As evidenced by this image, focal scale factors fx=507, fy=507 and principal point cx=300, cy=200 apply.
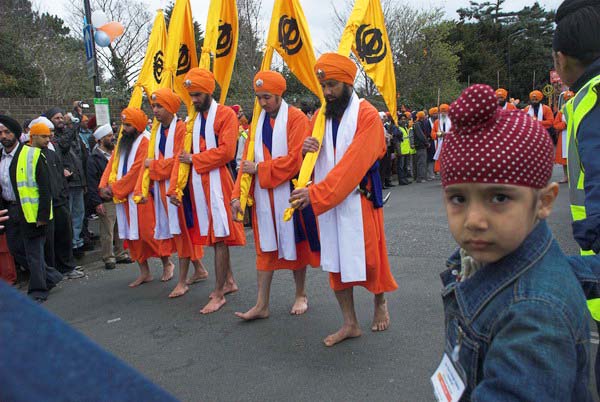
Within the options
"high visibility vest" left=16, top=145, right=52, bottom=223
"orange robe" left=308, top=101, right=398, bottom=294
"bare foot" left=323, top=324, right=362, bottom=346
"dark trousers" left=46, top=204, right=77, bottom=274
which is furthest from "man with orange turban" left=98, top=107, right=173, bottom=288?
"orange robe" left=308, top=101, right=398, bottom=294

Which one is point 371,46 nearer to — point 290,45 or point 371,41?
point 371,41

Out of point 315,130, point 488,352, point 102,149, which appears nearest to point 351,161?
point 315,130

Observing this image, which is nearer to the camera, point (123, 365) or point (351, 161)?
point (123, 365)

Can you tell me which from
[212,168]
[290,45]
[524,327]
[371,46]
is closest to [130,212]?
[212,168]

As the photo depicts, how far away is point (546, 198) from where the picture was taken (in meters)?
1.32

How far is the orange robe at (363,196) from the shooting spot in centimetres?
349

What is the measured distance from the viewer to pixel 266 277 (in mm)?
4629

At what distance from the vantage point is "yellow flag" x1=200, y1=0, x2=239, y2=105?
5.20m

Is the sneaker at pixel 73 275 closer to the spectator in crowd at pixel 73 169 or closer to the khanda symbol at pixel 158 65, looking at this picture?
the spectator in crowd at pixel 73 169

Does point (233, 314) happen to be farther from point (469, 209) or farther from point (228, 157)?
point (469, 209)

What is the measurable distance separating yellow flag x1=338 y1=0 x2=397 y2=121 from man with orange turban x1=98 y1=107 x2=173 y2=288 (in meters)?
2.93

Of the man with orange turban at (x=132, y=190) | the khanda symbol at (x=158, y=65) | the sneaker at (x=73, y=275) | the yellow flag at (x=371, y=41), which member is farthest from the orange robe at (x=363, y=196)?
the sneaker at (x=73, y=275)

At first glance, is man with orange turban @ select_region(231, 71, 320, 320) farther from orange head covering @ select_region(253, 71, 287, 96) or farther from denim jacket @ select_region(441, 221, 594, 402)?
denim jacket @ select_region(441, 221, 594, 402)

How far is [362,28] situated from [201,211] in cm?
235
